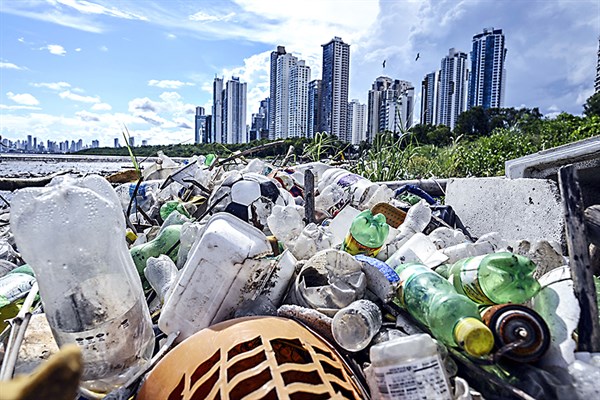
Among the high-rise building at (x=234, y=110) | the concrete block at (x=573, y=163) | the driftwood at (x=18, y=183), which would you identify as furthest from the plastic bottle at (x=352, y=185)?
the high-rise building at (x=234, y=110)

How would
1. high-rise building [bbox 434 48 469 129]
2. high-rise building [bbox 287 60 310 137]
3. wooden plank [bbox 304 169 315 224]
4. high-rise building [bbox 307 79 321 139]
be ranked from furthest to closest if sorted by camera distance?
high-rise building [bbox 434 48 469 129]
high-rise building [bbox 287 60 310 137]
high-rise building [bbox 307 79 321 139]
wooden plank [bbox 304 169 315 224]

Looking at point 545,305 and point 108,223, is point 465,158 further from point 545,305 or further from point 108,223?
point 108,223

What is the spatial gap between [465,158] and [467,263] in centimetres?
504

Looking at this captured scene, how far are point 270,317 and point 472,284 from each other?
649 mm

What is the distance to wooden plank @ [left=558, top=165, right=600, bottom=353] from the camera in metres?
1.09

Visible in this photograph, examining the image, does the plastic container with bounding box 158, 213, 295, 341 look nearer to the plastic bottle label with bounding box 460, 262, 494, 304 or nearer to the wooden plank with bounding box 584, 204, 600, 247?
the plastic bottle label with bounding box 460, 262, 494, 304

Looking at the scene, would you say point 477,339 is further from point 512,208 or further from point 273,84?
point 273,84

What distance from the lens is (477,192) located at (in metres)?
2.61

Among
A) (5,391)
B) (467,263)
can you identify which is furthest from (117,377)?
(467,263)

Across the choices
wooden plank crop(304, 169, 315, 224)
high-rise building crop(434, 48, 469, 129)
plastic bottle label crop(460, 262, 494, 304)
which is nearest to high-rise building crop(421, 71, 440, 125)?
wooden plank crop(304, 169, 315, 224)

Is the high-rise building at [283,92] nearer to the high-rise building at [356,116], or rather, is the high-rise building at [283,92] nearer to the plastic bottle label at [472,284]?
the high-rise building at [356,116]

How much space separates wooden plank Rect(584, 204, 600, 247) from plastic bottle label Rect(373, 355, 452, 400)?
805mm

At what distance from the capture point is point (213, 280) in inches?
52.7

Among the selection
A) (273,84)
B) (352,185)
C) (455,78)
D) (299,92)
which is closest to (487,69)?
(455,78)
